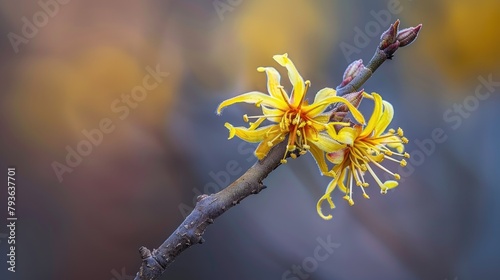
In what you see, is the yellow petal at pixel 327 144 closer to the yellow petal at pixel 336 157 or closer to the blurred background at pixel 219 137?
the yellow petal at pixel 336 157

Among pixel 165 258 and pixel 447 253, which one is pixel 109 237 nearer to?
pixel 165 258

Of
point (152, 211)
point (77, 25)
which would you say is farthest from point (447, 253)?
point (77, 25)

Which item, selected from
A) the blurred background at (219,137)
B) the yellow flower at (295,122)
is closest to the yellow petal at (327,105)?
the yellow flower at (295,122)

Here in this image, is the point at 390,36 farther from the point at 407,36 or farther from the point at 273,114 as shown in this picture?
the point at 273,114

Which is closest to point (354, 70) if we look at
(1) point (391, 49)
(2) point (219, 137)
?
(1) point (391, 49)

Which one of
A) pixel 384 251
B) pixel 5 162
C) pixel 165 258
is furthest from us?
pixel 384 251

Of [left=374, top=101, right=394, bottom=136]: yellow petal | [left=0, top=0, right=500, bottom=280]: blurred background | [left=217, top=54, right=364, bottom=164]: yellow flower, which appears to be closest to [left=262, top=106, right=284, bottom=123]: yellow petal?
[left=217, top=54, right=364, bottom=164]: yellow flower

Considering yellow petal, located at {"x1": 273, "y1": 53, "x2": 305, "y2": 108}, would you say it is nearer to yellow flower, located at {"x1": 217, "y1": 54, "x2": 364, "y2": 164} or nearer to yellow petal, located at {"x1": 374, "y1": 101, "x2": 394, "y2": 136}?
yellow flower, located at {"x1": 217, "y1": 54, "x2": 364, "y2": 164}
